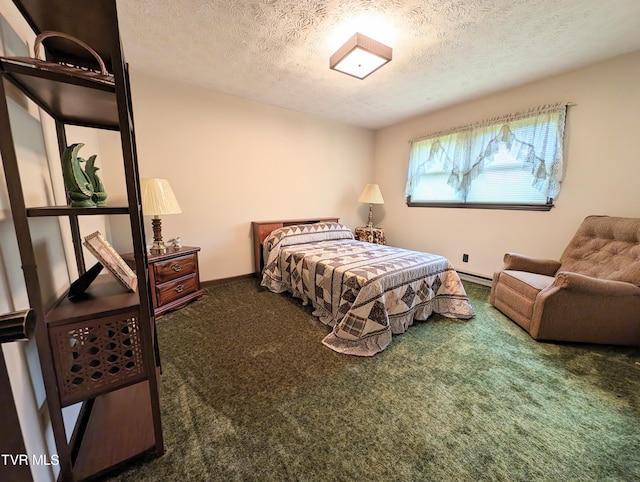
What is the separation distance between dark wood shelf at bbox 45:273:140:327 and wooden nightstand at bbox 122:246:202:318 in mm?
1132

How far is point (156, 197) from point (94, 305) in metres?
1.53

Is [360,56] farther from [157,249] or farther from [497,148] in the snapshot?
[157,249]

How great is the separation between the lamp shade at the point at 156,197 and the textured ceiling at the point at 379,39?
3.71 ft

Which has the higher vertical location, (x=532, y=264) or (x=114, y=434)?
(x=532, y=264)

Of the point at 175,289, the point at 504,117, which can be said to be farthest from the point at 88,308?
the point at 504,117

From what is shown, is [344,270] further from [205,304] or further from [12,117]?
[12,117]

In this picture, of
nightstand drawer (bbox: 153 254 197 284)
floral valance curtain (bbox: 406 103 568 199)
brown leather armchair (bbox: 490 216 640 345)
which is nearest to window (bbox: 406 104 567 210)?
floral valance curtain (bbox: 406 103 568 199)

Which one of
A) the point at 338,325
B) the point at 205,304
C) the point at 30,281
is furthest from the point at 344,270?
the point at 30,281

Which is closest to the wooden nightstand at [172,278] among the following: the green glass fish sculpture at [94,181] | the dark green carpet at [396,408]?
the dark green carpet at [396,408]

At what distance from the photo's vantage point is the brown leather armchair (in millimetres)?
1792

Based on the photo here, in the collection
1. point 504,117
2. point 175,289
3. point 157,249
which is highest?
point 504,117

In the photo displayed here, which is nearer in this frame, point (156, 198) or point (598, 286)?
point (598, 286)

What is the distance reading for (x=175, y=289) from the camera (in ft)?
7.98

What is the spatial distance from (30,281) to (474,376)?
2.22 meters
